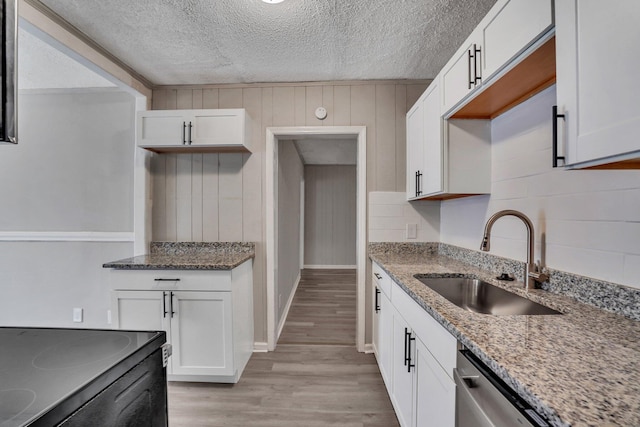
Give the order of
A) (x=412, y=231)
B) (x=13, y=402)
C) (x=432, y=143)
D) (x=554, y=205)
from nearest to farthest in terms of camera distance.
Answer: (x=13, y=402)
(x=554, y=205)
(x=432, y=143)
(x=412, y=231)

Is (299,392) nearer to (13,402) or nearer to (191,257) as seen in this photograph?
(191,257)

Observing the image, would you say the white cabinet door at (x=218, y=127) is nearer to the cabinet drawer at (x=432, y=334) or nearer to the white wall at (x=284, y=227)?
the white wall at (x=284, y=227)

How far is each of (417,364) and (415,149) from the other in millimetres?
1511

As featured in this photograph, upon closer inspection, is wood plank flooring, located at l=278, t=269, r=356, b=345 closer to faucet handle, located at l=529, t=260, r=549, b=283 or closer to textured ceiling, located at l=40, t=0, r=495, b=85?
faucet handle, located at l=529, t=260, r=549, b=283

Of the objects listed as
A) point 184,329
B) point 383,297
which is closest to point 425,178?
point 383,297

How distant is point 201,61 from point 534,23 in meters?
2.12

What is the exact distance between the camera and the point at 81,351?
69 cm

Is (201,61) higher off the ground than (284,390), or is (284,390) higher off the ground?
(201,61)

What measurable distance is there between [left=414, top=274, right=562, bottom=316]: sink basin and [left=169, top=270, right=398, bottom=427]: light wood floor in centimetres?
84

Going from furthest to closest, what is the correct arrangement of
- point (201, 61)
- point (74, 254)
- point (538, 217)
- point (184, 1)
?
point (74, 254), point (201, 61), point (184, 1), point (538, 217)

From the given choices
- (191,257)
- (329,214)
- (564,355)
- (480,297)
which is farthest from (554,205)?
(329,214)

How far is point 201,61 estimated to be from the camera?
224 cm

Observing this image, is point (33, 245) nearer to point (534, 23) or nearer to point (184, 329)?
point (184, 329)

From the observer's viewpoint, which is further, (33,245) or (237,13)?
(33,245)
